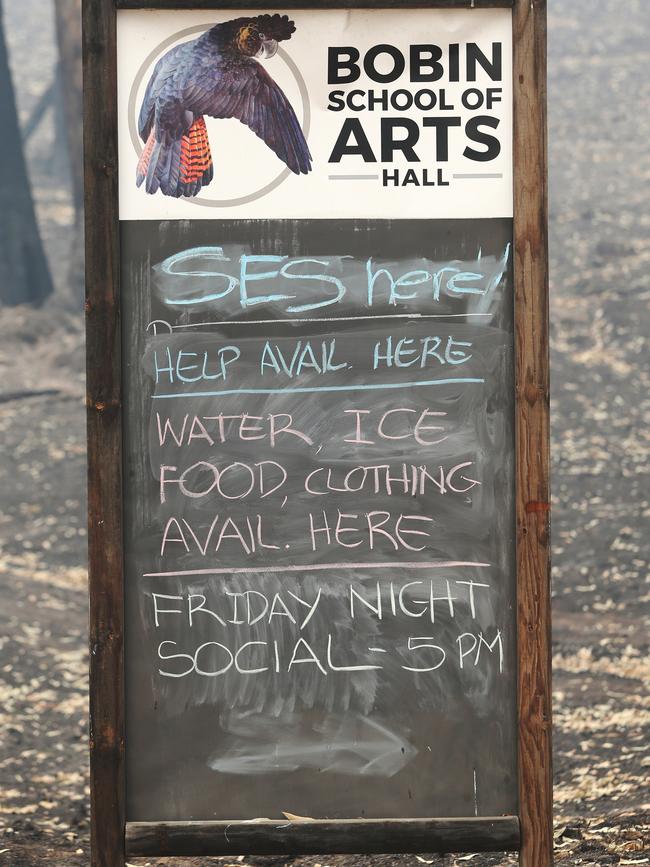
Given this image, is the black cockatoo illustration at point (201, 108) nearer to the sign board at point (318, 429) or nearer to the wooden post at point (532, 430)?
the sign board at point (318, 429)

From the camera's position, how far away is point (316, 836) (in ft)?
12.4

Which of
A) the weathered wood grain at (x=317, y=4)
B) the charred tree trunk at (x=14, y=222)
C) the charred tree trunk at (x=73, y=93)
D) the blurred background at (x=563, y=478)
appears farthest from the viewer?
the charred tree trunk at (x=14, y=222)

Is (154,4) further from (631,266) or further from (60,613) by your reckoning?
(631,266)

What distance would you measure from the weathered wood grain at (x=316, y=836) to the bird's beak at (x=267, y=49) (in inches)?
97.1

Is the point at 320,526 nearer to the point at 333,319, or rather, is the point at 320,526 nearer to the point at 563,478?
the point at 333,319

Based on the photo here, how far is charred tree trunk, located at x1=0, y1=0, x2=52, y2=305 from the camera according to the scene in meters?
16.4

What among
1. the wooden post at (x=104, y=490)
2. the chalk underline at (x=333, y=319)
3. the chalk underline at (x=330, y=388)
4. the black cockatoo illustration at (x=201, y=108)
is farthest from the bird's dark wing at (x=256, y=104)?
the chalk underline at (x=330, y=388)

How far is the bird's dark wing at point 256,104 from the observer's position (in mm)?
3771

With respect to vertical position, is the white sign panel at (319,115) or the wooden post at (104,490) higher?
the white sign panel at (319,115)

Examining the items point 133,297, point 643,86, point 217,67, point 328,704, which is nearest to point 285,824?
point 328,704

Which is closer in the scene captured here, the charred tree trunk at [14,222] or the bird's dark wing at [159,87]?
the bird's dark wing at [159,87]

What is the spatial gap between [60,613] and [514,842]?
22.5ft

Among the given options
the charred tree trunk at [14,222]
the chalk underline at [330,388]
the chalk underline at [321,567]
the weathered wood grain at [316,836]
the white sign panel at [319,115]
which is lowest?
the weathered wood grain at [316,836]

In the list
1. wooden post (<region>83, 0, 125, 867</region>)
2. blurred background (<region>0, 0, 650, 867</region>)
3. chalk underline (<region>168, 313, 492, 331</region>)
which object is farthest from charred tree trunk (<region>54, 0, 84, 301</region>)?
chalk underline (<region>168, 313, 492, 331</region>)
